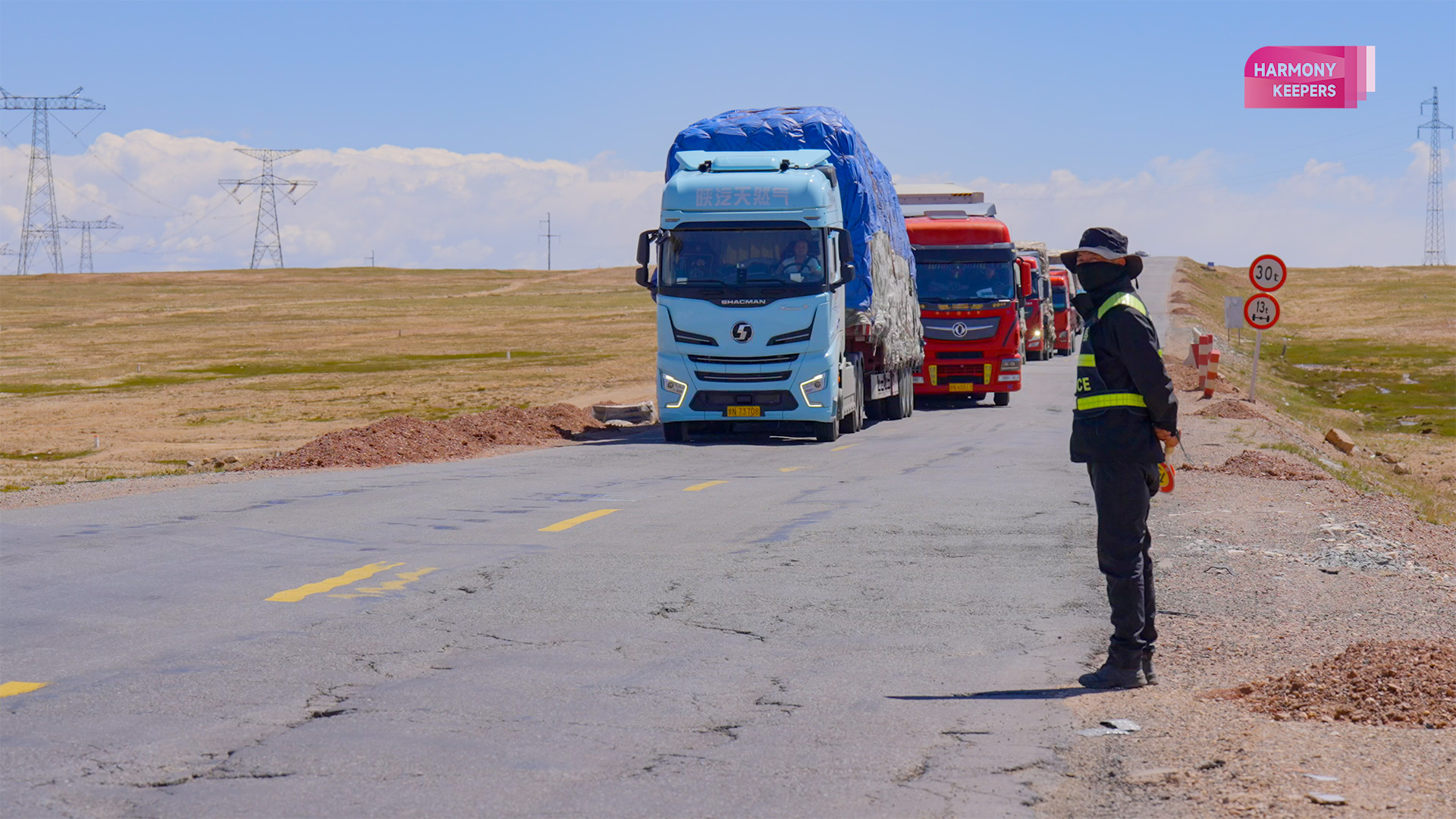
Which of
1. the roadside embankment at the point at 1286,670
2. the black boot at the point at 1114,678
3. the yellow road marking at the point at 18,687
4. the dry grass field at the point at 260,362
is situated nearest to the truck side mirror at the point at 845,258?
the roadside embankment at the point at 1286,670

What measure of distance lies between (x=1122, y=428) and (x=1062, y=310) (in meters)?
47.5

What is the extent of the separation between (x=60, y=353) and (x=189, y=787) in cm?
5717

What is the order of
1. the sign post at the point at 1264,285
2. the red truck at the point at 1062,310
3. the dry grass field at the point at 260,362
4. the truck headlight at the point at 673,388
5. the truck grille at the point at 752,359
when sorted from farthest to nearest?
the red truck at the point at 1062,310 → the dry grass field at the point at 260,362 → the sign post at the point at 1264,285 → the truck headlight at the point at 673,388 → the truck grille at the point at 752,359

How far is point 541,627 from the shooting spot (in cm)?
729

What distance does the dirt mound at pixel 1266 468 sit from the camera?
15.3 metres

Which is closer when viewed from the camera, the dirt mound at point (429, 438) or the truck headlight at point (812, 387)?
the dirt mound at point (429, 438)

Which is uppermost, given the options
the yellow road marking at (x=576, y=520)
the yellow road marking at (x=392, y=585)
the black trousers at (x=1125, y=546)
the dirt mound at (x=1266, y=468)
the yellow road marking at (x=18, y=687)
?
the black trousers at (x=1125, y=546)

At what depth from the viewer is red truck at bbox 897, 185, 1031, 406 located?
91.6 feet

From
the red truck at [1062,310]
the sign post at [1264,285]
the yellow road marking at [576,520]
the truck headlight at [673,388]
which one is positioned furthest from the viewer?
the red truck at [1062,310]

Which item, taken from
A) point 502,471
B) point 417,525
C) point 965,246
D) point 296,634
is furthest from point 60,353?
point 296,634

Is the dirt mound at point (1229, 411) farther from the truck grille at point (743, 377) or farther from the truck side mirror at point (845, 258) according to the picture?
the truck grille at point (743, 377)

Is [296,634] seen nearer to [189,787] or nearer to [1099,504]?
[189,787]

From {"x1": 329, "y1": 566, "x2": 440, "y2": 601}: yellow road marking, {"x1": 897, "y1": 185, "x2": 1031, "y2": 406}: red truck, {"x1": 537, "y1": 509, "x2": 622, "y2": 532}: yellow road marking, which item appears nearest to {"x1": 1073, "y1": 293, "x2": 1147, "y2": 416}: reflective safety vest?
{"x1": 329, "y1": 566, "x2": 440, "y2": 601}: yellow road marking

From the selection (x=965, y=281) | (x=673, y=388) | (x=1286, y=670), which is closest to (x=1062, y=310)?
(x=965, y=281)
